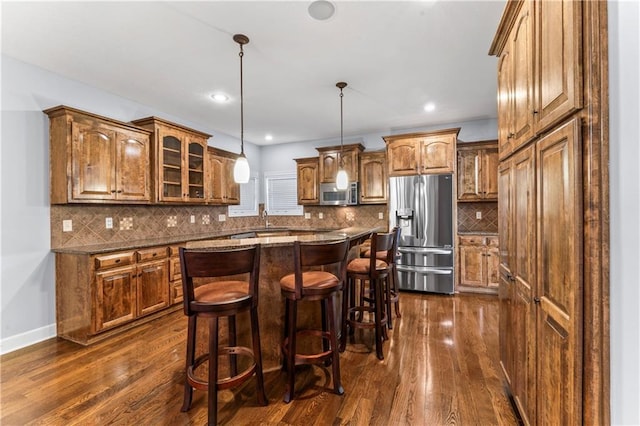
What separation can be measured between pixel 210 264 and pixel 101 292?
217cm

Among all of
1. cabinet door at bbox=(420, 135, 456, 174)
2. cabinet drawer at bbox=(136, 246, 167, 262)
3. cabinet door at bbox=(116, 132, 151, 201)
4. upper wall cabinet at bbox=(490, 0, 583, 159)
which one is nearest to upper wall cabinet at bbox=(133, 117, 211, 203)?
cabinet door at bbox=(116, 132, 151, 201)

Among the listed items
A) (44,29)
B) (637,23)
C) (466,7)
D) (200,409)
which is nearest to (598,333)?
(637,23)

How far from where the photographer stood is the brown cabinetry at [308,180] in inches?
229

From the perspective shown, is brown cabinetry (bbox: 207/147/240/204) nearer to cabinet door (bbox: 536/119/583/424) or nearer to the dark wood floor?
the dark wood floor

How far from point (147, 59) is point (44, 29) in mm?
745

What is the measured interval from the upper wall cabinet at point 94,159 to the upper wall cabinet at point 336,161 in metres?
3.02

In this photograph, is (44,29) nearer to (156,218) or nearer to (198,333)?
(156,218)

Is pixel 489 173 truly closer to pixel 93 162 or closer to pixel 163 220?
pixel 163 220

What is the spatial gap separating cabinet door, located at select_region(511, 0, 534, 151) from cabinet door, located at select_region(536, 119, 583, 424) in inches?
9.7

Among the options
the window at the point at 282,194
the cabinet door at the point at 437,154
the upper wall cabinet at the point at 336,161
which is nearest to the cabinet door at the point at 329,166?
the upper wall cabinet at the point at 336,161

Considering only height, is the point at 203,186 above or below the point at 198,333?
above

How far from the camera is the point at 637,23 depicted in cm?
84

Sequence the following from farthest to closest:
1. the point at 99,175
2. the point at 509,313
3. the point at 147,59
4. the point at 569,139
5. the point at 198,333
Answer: the point at 99,175 < the point at 147,59 < the point at 198,333 < the point at 509,313 < the point at 569,139

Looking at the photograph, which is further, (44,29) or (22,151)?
(22,151)
